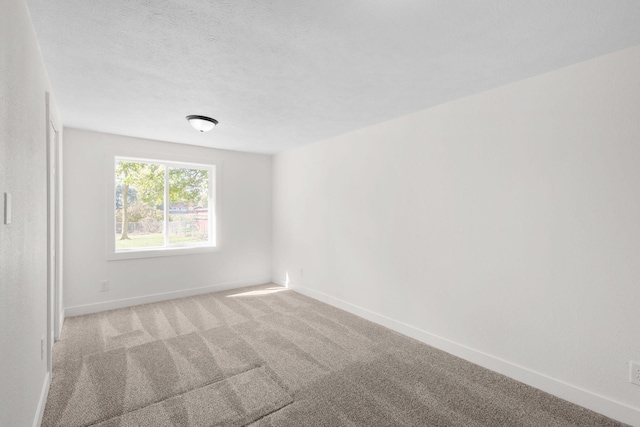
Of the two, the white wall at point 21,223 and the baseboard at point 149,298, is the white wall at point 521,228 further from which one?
the white wall at point 21,223

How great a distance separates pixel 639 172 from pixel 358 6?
1.93 metres

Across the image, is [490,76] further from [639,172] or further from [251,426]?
[251,426]

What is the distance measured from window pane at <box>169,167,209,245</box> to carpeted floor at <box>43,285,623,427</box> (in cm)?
148

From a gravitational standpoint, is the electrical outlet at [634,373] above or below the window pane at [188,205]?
below

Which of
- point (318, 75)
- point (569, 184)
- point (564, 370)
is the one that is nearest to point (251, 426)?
point (564, 370)

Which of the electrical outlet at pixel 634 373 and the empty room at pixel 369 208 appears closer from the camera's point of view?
the empty room at pixel 369 208

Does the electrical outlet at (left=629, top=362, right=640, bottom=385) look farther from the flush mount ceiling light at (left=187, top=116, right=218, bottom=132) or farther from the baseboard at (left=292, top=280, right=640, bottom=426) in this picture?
the flush mount ceiling light at (left=187, top=116, right=218, bottom=132)

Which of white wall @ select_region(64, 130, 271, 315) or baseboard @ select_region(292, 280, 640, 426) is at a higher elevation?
white wall @ select_region(64, 130, 271, 315)

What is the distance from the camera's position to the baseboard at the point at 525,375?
190cm

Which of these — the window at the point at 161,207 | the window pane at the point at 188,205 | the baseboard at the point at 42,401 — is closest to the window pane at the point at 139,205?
the window at the point at 161,207

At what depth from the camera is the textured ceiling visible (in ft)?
4.98

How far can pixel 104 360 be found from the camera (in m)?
2.62

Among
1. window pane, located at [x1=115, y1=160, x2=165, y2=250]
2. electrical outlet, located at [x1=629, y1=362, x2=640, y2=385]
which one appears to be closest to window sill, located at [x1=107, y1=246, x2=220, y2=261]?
window pane, located at [x1=115, y1=160, x2=165, y2=250]

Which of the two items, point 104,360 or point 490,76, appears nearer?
point 490,76
